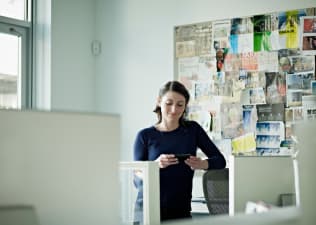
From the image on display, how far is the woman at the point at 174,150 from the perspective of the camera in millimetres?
2137

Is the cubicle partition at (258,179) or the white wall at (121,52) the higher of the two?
the white wall at (121,52)

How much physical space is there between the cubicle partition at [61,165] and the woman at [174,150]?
3.42ft

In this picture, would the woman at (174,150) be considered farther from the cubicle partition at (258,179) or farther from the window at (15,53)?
the window at (15,53)

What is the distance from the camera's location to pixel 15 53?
394 cm

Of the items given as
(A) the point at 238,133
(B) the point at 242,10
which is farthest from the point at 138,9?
(A) the point at 238,133

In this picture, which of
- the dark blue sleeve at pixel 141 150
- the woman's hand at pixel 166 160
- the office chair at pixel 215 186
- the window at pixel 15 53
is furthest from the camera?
the window at pixel 15 53

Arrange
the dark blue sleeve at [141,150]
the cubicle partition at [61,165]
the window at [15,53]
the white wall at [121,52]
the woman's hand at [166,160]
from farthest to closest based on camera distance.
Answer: the white wall at [121,52]
the window at [15,53]
the dark blue sleeve at [141,150]
the woman's hand at [166,160]
the cubicle partition at [61,165]

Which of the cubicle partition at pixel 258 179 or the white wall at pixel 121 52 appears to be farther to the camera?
the white wall at pixel 121 52

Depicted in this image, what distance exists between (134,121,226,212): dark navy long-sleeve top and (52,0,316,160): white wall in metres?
1.60

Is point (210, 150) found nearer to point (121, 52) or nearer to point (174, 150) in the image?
point (174, 150)

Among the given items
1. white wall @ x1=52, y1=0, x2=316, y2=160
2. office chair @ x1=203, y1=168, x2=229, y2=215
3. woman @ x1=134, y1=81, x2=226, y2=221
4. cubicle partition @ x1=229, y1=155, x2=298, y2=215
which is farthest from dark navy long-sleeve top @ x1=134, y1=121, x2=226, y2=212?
white wall @ x1=52, y1=0, x2=316, y2=160

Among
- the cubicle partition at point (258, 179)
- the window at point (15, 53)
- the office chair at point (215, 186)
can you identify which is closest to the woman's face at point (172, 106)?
the office chair at point (215, 186)

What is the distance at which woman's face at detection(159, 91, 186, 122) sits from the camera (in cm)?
232

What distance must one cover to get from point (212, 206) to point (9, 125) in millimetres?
1845
